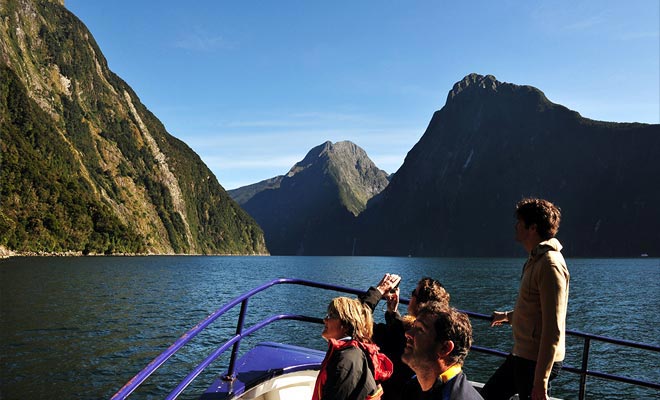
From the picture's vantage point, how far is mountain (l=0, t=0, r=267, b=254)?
12331 cm

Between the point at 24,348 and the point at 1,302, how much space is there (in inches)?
650

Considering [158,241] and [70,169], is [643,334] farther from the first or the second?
[158,241]

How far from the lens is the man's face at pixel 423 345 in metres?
2.43

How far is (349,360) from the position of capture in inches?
124

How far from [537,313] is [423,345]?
130 cm

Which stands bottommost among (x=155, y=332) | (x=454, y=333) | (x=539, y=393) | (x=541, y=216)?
(x=155, y=332)

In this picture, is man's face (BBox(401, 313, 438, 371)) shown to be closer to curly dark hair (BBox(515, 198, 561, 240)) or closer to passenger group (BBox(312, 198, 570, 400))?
passenger group (BBox(312, 198, 570, 400))

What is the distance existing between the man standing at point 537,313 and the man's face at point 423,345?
1.15 m

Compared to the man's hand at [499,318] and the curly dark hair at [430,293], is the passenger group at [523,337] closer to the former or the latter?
the curly dark hair at [430,293]

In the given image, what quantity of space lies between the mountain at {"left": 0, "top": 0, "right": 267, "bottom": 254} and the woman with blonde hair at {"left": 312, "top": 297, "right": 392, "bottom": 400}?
116m

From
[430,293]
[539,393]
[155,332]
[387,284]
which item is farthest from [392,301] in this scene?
[155,332]

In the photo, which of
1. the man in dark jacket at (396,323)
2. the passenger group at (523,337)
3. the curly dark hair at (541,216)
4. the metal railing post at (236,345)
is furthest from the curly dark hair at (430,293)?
the metal railing post at (236,345)

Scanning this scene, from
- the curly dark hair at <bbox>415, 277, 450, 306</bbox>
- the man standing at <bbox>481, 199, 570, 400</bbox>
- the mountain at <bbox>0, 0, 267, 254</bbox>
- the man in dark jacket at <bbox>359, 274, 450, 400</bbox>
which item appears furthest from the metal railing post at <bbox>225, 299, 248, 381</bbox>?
the mountain at <bbox>0, 0, 267, 254</bbox>

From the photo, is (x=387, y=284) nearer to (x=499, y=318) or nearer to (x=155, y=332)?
(x=499, y=318)
